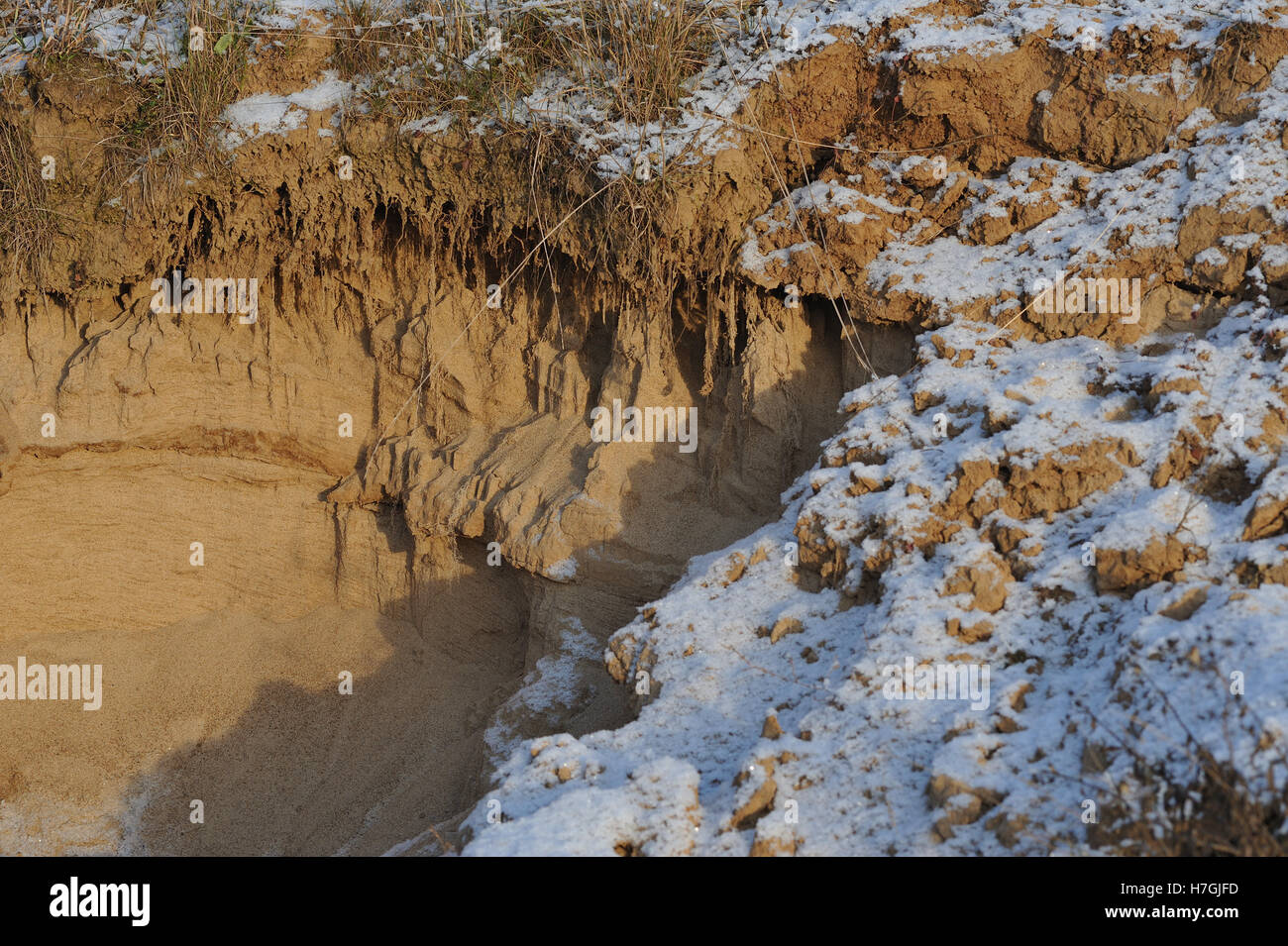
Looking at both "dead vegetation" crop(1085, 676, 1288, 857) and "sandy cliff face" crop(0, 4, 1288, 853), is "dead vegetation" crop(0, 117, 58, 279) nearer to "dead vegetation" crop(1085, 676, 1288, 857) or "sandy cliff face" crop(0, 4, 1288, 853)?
"sandy cliff face" crop(0, 4, 1288, 853)

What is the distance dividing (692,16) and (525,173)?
101 cm

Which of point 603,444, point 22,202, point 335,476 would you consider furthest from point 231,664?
point 22,202

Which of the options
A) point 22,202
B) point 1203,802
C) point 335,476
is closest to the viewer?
point 1203,802

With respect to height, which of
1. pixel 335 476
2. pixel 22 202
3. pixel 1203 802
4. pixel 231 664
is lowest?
pixel 231 664

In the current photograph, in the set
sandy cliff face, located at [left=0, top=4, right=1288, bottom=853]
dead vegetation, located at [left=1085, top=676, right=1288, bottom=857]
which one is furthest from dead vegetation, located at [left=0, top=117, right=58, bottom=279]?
dead vegetation, located at [left=1085, top=676, right=1288, bottom=857]

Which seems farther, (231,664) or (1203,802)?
(231,664)

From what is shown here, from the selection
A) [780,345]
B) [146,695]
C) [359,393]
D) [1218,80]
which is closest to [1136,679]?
[780,345]

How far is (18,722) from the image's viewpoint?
5.07m

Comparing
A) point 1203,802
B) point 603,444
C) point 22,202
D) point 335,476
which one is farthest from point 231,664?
point 1203,802

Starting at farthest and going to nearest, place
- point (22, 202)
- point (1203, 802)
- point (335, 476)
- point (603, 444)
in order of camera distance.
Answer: point (335, 476) → point (22, 202) → point (603, 444) → point (1203, 802)

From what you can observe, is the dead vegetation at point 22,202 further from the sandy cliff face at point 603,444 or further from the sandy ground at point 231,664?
the sandy ground at point 231,664

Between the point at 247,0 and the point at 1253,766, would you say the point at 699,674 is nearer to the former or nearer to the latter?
A: the point at 1253,766

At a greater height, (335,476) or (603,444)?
(603,444)

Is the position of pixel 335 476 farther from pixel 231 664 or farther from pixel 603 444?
pixel 603 444
